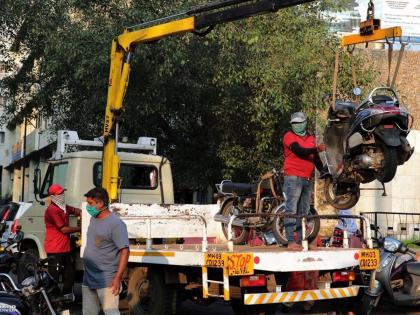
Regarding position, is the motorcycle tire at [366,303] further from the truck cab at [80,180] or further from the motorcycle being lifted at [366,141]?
the truck cab at [80,180]

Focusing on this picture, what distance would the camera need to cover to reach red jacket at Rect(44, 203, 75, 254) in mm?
10094

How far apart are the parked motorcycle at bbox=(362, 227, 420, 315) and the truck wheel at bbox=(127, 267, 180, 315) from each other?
3.14 m

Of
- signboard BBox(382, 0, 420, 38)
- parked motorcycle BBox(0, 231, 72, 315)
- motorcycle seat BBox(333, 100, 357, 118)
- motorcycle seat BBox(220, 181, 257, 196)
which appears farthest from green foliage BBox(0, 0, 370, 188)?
signboard BBox(382, 0, 420, 38)

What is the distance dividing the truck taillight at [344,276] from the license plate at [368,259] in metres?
0.22

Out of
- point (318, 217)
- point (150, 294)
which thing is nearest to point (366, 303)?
point (318, 217)

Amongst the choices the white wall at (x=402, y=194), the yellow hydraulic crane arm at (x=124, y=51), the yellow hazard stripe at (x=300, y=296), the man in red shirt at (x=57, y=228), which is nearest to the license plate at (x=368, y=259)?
the yellow hazard stripe at (x=300, y=296)

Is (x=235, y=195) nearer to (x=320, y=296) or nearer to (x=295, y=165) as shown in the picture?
(x=295, y=165)

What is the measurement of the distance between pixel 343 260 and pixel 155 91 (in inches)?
339

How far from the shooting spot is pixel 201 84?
17.0 metres

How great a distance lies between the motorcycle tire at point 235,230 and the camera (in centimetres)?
1059

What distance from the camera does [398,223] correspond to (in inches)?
862

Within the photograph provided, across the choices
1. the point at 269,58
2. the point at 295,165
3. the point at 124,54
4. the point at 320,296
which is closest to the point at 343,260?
the point at 320,296

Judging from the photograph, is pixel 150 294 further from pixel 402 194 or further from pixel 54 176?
pixel 402 194

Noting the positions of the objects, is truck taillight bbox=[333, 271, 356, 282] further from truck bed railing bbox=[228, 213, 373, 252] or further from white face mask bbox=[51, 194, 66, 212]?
white face mask bbox=[51, 194, 66, 212]
